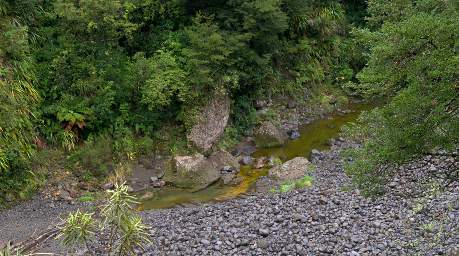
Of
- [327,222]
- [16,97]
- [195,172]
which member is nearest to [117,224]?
[327,222]

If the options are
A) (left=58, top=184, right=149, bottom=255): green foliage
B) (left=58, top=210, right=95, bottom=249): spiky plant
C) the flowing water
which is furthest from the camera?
the flowing water

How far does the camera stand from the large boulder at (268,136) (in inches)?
701

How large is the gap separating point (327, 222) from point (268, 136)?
21.9ft

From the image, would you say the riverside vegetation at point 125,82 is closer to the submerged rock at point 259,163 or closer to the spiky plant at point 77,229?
the submerged rock at point 259,163

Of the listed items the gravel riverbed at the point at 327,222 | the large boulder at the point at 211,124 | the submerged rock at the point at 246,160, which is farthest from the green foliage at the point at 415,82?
the large boulder at the point at 211,124

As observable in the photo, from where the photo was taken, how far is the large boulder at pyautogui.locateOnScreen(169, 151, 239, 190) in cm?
1509

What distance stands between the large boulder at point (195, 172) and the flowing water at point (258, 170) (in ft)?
0.71

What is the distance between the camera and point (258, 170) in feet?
52.9

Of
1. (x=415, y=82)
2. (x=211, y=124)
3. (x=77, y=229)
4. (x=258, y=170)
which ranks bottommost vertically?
(x=258, y=170)

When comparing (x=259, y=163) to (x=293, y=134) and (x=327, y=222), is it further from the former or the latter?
(x=327, y=222)

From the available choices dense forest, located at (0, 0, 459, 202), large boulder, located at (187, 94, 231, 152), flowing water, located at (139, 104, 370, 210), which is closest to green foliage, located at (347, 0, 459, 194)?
dense forest, located at (0, 0, 459, 202)

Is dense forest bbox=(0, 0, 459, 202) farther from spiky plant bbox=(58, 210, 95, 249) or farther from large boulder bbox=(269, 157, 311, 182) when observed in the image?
spiky plant bbox=(58, 210, 95, 249)

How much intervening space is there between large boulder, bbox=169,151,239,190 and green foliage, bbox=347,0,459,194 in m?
8.24

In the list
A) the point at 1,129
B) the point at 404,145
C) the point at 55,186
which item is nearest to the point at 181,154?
the point at 55,186
